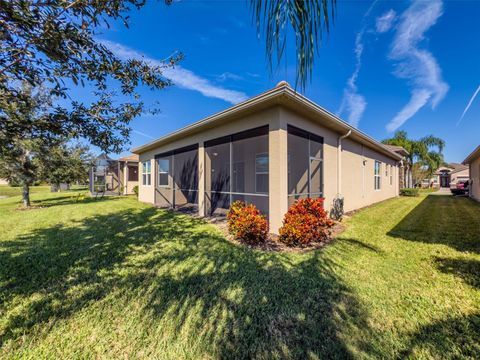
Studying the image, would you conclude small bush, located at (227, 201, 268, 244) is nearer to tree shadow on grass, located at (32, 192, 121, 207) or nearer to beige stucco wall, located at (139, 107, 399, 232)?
beige stucco wall, located at (139, 107, 399, 232)

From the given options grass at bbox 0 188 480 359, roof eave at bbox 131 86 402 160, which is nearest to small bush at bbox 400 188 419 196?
roof eave at bbox 131 86 402 160

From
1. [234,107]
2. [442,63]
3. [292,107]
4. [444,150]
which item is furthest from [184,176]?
[444,150]

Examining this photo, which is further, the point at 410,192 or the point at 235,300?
the point at 410,192

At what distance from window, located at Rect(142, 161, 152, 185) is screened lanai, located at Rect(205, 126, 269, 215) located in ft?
15.5

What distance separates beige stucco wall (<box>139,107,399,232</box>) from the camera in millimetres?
5562

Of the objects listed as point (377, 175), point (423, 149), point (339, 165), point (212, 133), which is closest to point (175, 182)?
point (212, 133)

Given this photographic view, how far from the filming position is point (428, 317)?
2.45 metres

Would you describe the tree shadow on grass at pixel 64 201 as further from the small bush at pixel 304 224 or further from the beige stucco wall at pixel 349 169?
the beige stucco wall at pixel 349 169

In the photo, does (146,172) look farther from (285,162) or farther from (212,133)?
(285,162)

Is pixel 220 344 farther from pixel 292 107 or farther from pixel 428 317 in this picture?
pixel 292 107

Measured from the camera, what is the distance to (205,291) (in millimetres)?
2959

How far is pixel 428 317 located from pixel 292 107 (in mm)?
5045

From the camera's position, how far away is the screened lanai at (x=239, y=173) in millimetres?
9023

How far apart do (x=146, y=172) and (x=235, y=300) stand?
12879 mm
